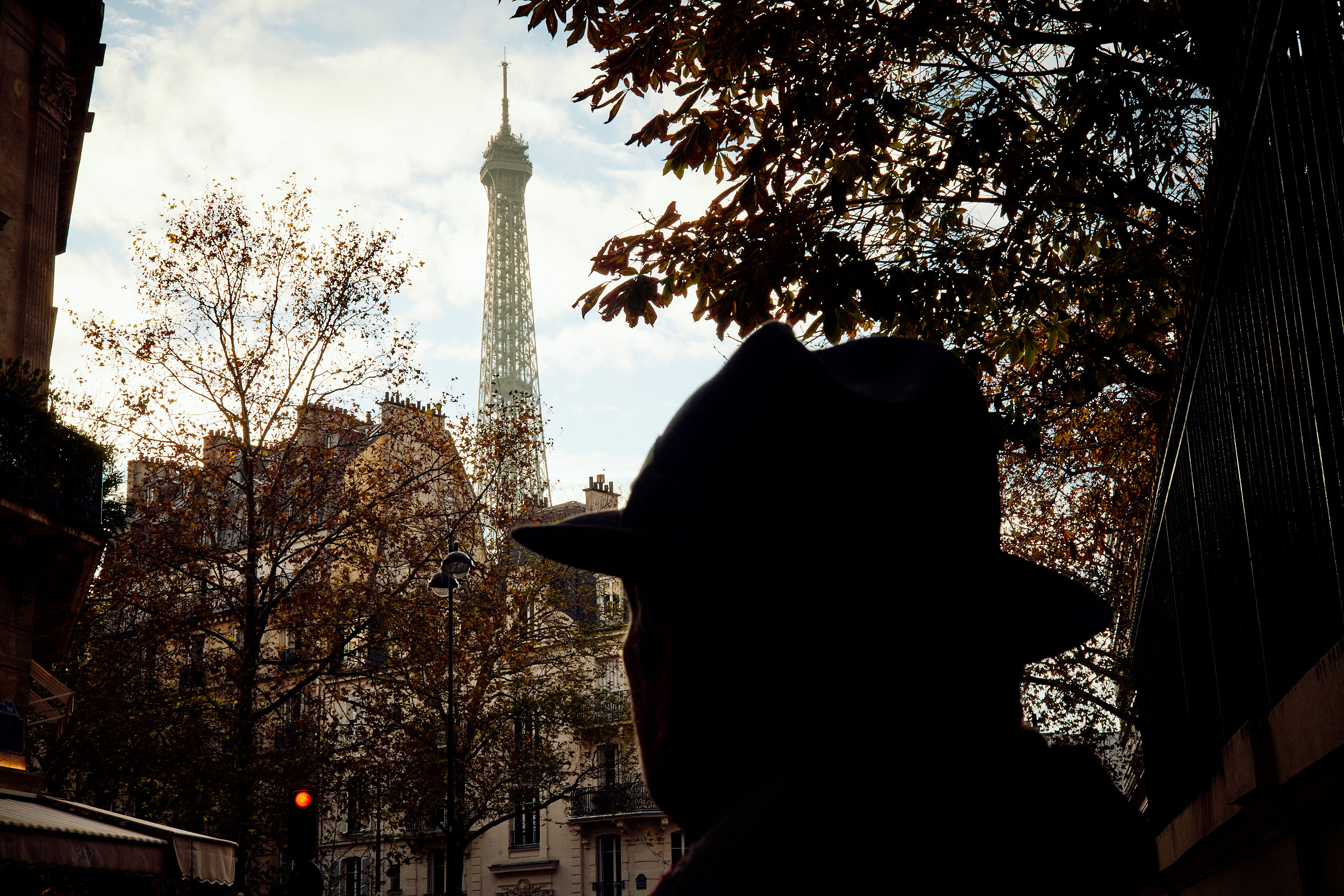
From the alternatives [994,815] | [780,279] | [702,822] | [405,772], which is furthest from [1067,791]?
[405,772]

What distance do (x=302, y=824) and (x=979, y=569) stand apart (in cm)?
1578

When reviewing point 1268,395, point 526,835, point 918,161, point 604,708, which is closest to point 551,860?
point 526,835

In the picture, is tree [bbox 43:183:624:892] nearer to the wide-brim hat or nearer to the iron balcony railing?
the iron balcony railing

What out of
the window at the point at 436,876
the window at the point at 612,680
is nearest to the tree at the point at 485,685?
the window at the point at 612,680

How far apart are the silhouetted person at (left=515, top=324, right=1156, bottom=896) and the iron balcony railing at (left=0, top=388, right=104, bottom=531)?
47.1 feet

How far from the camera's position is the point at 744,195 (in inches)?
282

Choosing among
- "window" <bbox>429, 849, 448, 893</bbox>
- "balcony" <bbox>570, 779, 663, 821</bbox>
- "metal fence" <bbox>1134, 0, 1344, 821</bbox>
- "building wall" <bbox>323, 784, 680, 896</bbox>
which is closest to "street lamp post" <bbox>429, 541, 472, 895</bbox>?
"balcony" <bbox>570, 779, 663, 821</bbox>

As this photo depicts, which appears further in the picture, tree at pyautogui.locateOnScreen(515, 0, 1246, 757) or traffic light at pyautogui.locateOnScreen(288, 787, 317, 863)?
traffic light at pyautogui.locateOnScreen(288, 787, 317, 863)

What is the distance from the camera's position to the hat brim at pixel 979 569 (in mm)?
1188

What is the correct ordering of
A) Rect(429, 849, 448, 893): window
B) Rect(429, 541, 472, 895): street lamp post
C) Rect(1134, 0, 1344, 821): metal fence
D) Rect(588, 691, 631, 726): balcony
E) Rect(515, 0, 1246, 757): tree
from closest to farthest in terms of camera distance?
Rect(1134, 0, 1344, 821): metal fence, Rect(515, 0, 1246, 757): tree, Rect(429, 541, 472, 895): street lamp post, Rect(588, 691, 631, 726): balcony, Rect(429, 849, 448, 893): window

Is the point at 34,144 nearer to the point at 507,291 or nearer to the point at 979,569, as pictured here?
the point at 979,569

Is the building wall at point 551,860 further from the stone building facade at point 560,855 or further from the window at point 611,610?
the window at point 611,610

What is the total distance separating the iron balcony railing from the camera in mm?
13867

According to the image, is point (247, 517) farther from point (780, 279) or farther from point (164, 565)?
point (780, 279)
